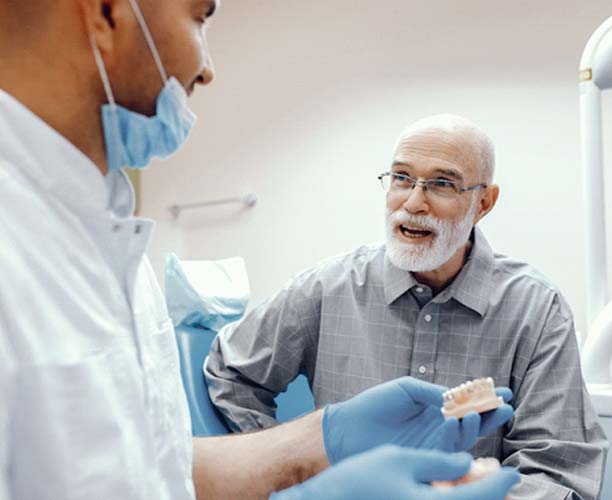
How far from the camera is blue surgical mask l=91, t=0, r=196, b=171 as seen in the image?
0.68 metres

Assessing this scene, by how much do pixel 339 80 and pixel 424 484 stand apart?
2.31m

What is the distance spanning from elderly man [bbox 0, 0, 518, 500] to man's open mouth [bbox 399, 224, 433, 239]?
86 centimetres

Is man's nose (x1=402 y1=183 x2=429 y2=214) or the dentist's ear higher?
the dentist's ear

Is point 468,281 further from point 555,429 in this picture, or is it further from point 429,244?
point 555,429

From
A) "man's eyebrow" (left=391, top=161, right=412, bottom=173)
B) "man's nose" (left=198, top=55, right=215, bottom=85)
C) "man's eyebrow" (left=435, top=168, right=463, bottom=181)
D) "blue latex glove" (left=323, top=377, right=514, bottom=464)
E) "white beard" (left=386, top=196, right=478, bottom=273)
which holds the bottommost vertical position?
"blue latex glove" (left=323, top=377, right=514, bottom=464)

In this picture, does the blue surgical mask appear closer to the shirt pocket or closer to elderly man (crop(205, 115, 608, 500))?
the shirt pocket

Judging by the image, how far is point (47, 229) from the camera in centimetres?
63

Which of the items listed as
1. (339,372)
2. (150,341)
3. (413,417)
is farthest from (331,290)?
(150,341)

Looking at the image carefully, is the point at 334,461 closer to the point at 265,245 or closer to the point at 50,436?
the point at 50,436

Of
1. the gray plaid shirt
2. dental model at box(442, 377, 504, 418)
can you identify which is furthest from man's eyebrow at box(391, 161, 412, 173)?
dental model at box(442, 377, 504, 418)

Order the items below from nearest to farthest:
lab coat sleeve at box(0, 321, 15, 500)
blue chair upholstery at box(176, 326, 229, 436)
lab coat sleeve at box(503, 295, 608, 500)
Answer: lab coat sleeve at box(0, 321, 15, 500)
lab coat sleeve at box(503, 295, 608, 500)
blue chair upholstery at box(176, 326, 229, 436)

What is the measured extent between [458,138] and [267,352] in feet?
2.21

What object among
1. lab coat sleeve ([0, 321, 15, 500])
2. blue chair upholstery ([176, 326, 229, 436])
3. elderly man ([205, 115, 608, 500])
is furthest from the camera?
blue chair upholstery ([176, 326, 229, 436])

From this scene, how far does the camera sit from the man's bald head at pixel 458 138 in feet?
5.17
